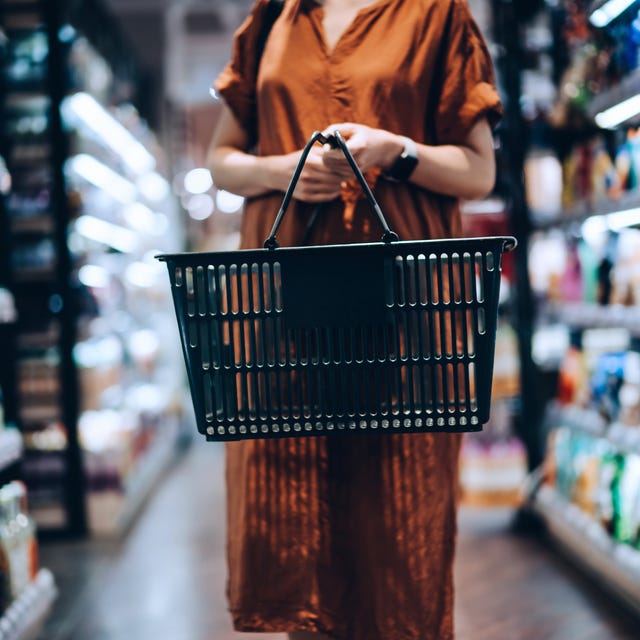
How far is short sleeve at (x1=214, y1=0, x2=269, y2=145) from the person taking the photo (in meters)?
1.56

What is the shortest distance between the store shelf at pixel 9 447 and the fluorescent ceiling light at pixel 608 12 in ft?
7.10

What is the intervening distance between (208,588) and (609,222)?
194 centimetres

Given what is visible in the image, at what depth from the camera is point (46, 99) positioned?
14.8 feet

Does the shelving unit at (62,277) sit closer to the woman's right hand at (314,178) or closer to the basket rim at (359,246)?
the woman's right hand at (314,178)

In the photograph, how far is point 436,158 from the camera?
55.7 inches

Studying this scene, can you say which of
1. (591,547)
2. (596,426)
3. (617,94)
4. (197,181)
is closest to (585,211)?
(617,94)

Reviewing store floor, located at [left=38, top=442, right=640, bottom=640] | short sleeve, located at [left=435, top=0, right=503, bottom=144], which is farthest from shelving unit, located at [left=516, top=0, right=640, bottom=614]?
short sleeve, located at [left=435, top=0, right=503, bottom=144]

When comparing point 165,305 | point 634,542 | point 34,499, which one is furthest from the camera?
point 165,305

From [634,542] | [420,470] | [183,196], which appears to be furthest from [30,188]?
[183,196]

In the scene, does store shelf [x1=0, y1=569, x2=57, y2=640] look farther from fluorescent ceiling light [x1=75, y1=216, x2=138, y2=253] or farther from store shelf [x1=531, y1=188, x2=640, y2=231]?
fluorescent ceiling light [x1=75, y1=216, x2=138, y2=253]

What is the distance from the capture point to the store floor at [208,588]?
9.23ft

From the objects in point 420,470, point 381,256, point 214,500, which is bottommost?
point 214,500

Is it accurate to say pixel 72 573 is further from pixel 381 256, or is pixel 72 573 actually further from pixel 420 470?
pixel 381 256

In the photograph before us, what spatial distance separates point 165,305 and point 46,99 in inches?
156
